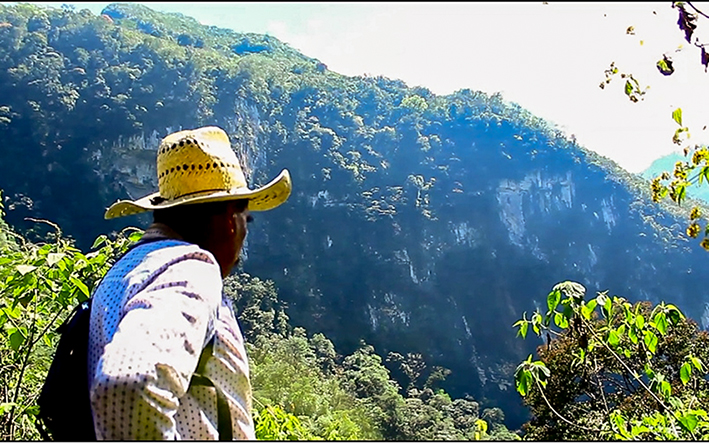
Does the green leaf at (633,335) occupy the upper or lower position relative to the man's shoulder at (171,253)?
lower

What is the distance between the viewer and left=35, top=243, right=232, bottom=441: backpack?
2.13 ft

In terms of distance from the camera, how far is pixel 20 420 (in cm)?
127

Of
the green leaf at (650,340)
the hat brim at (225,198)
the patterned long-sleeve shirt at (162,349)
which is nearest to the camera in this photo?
the patterned long-sleeve shirt at (162,349)

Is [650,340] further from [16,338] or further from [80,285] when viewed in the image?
[16,338]

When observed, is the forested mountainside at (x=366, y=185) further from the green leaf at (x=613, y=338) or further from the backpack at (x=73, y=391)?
the backpack at (x=73, y=391)

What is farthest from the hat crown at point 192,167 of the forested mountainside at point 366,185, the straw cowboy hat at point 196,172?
the forested mountainside at point 366,185

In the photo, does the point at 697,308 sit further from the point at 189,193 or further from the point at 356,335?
the point at 189,193

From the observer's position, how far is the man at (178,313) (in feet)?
1.75

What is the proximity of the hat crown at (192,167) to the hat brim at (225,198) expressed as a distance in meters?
0.01

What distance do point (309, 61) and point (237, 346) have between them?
2029 inches

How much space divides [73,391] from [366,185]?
3700cm

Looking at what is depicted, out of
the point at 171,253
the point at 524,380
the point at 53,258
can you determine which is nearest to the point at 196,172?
the point at 171,253

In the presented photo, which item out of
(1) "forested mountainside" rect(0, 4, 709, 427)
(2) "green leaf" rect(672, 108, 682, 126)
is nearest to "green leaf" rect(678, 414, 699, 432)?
(2) "green leaf" rect(672, 108, 682, 126)

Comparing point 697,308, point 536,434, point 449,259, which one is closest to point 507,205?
point 449,259
